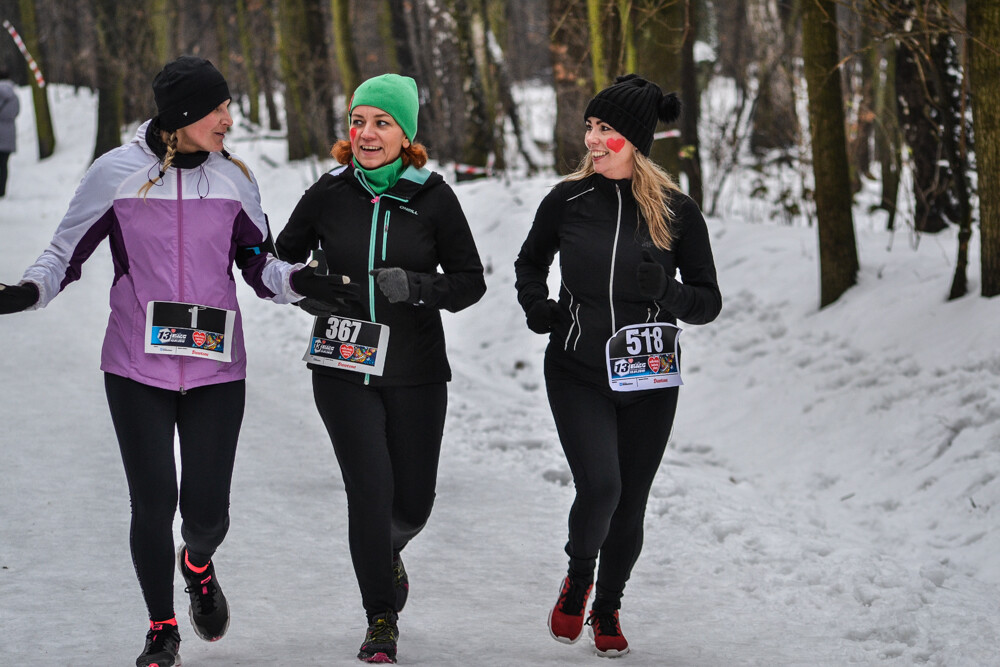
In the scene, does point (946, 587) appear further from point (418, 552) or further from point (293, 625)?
point (293, 625)

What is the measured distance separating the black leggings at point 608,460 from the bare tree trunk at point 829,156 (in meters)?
5.81

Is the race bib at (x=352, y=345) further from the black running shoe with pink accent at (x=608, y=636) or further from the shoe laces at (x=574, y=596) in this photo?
the black running shoe with pink accent at (x=608, y=636)

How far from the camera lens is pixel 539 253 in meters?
4.65

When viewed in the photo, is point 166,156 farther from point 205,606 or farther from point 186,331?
point 205,606

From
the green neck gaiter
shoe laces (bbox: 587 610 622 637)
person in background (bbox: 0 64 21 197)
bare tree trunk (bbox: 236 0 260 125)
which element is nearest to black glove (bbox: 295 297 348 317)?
the green neck gaiter

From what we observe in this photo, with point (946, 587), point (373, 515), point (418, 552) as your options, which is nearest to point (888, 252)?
point (946, 587)

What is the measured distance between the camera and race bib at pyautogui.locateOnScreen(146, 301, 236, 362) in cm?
388

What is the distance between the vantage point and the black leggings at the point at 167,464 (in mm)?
3881

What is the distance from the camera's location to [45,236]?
49.9 ft

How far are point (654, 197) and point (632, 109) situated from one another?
34 centimetres

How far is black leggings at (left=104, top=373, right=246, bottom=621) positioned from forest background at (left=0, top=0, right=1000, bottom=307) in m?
4.94

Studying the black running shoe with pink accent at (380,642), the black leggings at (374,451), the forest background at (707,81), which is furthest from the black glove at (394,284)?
the forest background at (707,81)

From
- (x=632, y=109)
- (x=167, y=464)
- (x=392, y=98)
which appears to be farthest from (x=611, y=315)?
(x=167, y=464)

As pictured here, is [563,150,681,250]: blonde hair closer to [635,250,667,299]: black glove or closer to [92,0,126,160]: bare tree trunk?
[635,250,667,299]: black glove
